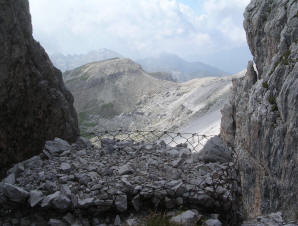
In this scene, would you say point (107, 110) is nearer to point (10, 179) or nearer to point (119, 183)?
point (10, 179)

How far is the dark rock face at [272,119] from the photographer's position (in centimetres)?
1477

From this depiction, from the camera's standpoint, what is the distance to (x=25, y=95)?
8.58 meters

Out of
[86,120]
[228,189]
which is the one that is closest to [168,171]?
[228,189]

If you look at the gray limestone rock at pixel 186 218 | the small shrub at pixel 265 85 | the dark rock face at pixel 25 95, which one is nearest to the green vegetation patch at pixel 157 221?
the gray limestone rock at pixel 186 218

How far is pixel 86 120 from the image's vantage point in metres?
80.2

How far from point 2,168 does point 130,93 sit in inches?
3437

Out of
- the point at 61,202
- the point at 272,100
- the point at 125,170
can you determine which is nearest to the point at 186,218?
the point at 125,170

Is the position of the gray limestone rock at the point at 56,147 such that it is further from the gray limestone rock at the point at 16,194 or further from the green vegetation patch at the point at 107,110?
the green vegetation patch at the point at 107,110

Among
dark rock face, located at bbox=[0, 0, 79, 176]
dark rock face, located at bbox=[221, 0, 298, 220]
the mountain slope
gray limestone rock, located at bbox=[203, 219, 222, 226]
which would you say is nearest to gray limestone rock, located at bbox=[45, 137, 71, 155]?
dark rock face, located at bbox=[0, 0, 79, 176]

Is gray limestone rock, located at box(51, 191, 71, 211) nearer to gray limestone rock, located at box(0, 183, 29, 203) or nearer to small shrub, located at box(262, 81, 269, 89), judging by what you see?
gray limestone rock, located at box(0, 183, 29, 203)

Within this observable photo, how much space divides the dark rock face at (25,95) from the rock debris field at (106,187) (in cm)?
108

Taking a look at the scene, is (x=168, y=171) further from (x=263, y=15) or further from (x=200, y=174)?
(x=263, y=15)

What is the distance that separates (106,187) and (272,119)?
13.7m

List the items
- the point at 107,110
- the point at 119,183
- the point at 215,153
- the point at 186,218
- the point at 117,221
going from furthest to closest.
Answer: the point at 107,110 → the point at 215,153 → the point at 119,183 → the point at 117,221 → the point at 186,218
